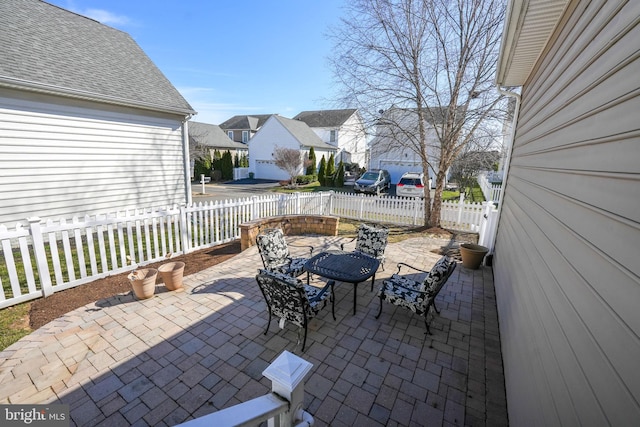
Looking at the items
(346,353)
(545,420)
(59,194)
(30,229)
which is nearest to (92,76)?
(59,194)

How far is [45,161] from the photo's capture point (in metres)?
6.40

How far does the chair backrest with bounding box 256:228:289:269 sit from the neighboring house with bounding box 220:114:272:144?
108 ft

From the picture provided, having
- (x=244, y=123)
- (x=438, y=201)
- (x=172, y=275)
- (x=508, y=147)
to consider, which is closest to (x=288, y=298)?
(x=172, y=275)

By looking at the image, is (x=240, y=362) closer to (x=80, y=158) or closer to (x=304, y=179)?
(x=80, y=158)

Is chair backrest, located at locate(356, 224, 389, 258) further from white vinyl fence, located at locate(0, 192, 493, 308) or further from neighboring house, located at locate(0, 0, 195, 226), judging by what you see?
neighboring house, located at locate(0, 0, 195, 226)

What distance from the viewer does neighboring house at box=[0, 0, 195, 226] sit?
599cm

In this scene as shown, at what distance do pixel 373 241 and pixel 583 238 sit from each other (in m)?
3.82

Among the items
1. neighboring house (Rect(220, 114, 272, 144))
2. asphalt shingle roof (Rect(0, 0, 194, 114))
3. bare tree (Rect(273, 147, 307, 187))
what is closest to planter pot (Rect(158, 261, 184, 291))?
asphalt shingle roof (Rect(0, 0, 194, 114))

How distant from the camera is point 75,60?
23.7ft

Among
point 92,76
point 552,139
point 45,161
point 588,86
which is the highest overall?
point 92,76

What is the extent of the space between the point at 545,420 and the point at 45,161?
963 cm

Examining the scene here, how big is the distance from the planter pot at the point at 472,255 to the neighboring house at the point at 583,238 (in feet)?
9.85

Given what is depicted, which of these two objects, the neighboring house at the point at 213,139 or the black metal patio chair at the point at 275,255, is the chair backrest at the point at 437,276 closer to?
the black metal patio chair at the point at 275,255

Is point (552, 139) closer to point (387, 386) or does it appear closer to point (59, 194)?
point (387, 386)
